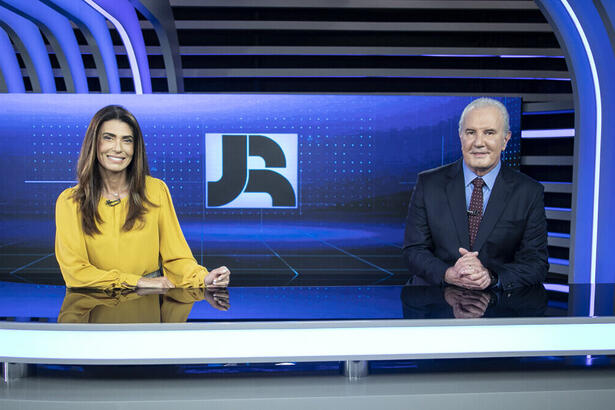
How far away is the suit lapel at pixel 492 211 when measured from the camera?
2143 mm

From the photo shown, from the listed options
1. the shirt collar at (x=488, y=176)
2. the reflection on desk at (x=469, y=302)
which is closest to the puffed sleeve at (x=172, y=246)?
the reflection on desk at (x=469, y=302)

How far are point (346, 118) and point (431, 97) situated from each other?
89cm

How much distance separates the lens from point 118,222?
2012 millimetres

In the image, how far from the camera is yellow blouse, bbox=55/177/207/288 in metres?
1.90

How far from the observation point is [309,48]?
23.3 feet

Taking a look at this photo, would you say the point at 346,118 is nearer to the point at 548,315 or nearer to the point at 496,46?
the point at 496,46

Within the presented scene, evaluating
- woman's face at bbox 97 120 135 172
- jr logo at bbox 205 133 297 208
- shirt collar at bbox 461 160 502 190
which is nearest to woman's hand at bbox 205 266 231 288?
woman's face at bbox 97 120 135 172

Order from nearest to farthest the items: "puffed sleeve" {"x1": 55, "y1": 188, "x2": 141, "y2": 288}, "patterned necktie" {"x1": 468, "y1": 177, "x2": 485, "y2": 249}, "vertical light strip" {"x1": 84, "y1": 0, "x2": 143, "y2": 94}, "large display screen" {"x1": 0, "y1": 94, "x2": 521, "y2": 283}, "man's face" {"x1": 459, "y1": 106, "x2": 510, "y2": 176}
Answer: "puffed sleeve" {"x1": 55, "y1": 188, "x2": 141, "y2": 288}, "man's face" {"x1": 459, "y1": 106, "x2": 510, "y2": 176}, "patterned necktie" {"x1": 468, "y1": 177, "x2": 485, "y2": 249}, "large display screen" {"x1": 0, "y1": 94, "x2": 521, "y2": 283}, "vertical light strip" {"x1": 84, "y1": 0, "x2": 143, "y2": 94}

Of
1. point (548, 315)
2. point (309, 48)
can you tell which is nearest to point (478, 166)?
point (548, 315)

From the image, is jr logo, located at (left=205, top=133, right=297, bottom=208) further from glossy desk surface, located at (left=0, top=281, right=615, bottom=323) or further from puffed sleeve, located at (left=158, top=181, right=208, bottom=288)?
glossy desk surface, located at (left=0, top=281, right=615, bottom=323)

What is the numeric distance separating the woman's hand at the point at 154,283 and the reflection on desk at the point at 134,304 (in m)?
0.10

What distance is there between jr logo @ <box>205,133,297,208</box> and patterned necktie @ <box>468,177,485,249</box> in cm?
325

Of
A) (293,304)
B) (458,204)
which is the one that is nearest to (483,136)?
(458,204)

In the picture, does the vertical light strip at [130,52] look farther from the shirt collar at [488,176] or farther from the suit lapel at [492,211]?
the suit lapel at [492,211]
